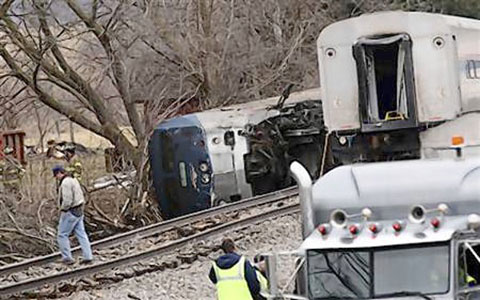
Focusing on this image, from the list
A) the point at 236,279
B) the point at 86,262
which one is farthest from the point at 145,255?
the point at 236,279

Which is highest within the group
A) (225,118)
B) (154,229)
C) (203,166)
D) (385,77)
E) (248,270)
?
(385,77)

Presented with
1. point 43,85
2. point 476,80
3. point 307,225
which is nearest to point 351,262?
point 307,225

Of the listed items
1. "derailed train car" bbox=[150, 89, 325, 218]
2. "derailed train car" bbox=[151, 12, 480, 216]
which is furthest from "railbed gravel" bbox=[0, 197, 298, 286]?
"derailed train car" bbox=[151, 12, 480, 216]

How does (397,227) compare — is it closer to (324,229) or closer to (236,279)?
(324,229)

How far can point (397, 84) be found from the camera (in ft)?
56.0

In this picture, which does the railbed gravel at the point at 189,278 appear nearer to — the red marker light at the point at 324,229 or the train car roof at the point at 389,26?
the train car roof at the point at 389,26

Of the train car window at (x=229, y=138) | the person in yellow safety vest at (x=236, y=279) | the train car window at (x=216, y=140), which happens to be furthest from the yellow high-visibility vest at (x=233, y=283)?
the train car window at (x=229, y=138)

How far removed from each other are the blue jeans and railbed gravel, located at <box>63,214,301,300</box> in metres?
1.09

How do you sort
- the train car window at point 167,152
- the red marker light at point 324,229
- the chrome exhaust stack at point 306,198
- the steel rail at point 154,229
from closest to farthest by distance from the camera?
the red marker light at point 324,229 → the chrome exhaust stack at point 306,198 → the steel rail at point 154,229 → the train car window at point 167,152

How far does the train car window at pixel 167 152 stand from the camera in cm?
2241

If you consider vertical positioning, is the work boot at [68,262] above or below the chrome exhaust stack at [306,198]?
below

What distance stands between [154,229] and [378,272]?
35.9 feet

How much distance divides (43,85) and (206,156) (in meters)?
7.06

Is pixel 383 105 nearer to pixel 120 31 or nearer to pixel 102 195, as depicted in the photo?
pixel 102 195
